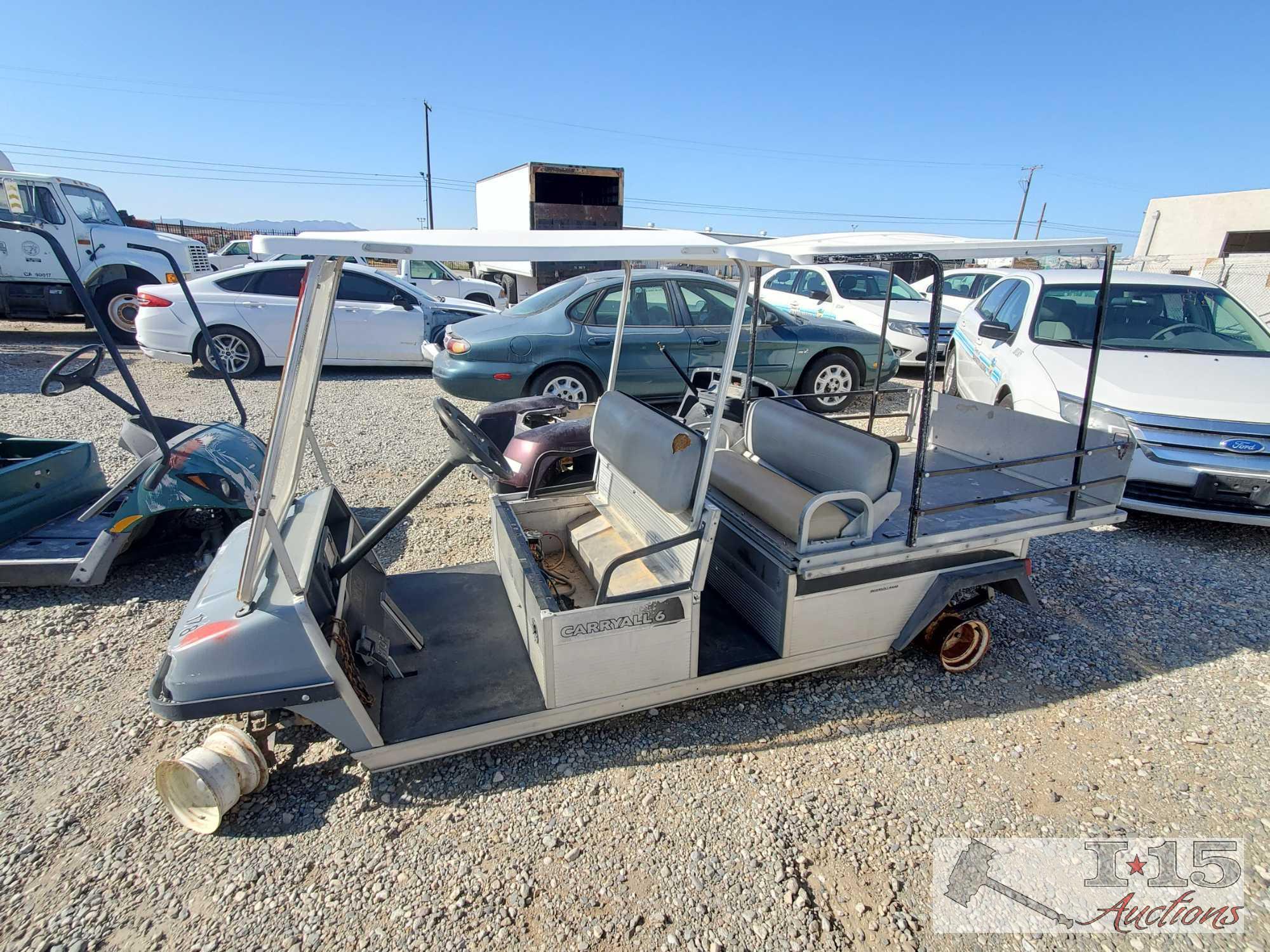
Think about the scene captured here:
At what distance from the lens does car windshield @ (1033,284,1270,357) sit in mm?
5312

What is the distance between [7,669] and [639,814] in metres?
3.11

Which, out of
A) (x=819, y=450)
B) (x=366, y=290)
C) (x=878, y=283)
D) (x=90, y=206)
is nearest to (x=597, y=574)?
(x=819, y=450)

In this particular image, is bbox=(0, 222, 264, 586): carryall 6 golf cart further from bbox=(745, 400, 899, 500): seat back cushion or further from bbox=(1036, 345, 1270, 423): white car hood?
bbox=(1036, 345, 1270, 423): white car hood

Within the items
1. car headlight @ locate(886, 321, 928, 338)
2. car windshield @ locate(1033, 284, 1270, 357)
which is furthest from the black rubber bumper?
car headlight @ locate(886, 321, 928, 338)

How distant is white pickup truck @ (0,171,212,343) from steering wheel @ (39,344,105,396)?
843 centimetres

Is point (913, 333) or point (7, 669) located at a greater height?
point (913, 333)

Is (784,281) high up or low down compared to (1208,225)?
down

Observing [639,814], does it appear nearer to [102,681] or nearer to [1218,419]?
[102,681]

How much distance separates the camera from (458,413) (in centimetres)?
283

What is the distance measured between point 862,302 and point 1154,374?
18.3 ft

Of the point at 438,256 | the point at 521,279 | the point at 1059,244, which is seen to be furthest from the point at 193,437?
the point at 521,279

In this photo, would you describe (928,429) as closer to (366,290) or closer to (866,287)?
(866,287)

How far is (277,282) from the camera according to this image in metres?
9.00

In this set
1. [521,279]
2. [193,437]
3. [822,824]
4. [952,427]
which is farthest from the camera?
[521,279]
